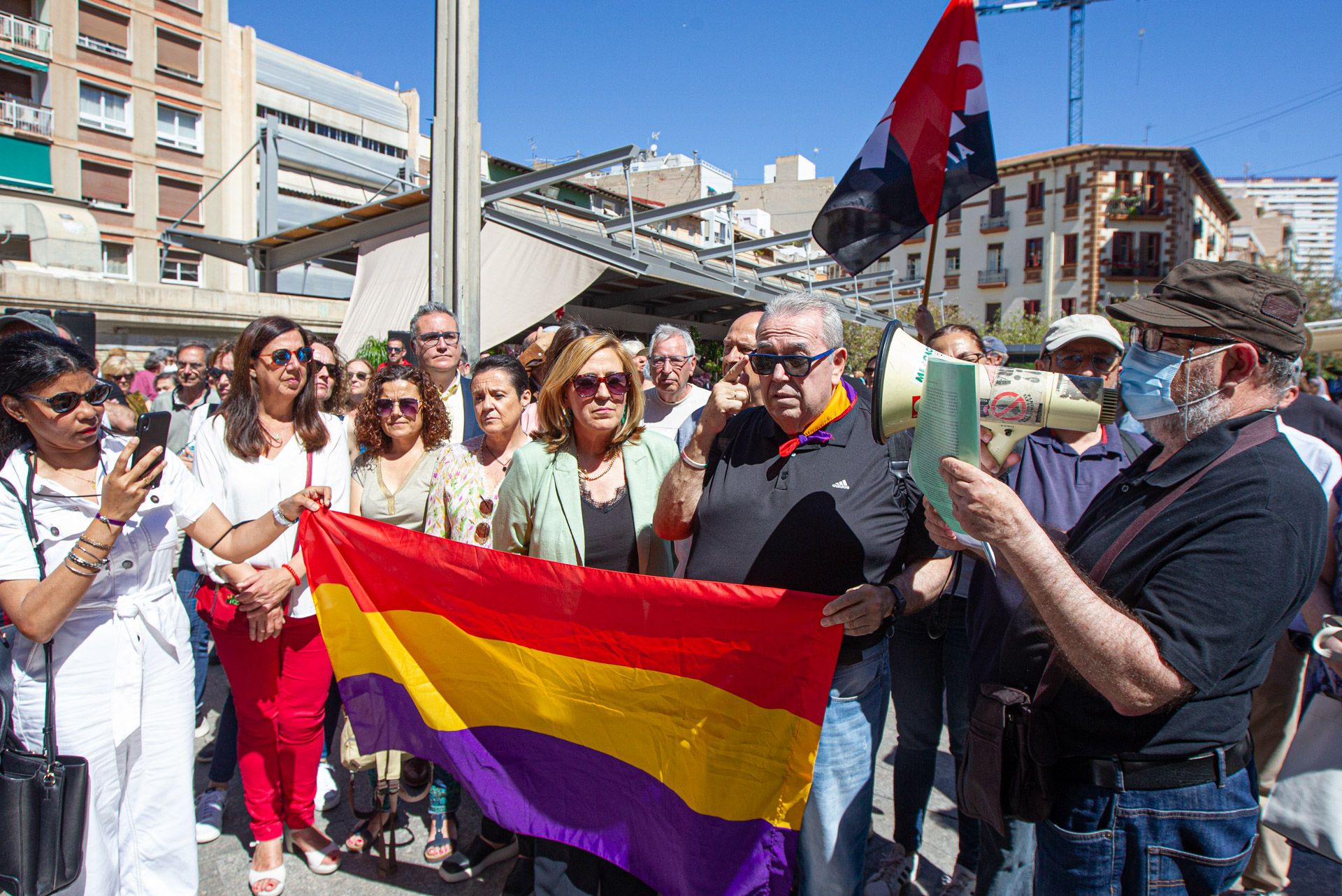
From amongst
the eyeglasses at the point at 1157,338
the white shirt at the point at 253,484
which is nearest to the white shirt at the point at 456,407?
the white shirt at the point at 253,484

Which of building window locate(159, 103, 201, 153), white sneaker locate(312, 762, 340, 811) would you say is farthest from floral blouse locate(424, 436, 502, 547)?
building window locate(159, 103, 201, 153)

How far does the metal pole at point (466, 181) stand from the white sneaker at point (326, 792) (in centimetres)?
338

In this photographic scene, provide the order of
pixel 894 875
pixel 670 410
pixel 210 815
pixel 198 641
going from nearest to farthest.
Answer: pixel 894 875 < pixel 210 815 < pixel 198 641 < pixel 670 410

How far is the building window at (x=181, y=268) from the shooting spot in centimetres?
3625

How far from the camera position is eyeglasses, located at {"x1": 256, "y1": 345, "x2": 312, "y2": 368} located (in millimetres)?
3119

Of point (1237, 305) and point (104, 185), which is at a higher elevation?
point (104, 185)

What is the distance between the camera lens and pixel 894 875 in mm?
2959

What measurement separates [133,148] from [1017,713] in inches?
1657

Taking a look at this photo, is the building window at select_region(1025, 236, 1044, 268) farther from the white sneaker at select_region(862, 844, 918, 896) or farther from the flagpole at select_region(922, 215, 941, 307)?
the white sneaker at select_region(862, 844, 918, 896)

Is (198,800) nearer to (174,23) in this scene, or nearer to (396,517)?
(396,517)

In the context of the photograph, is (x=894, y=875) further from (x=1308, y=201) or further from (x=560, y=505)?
(x=1308, y=201)

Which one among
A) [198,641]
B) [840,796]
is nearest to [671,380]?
[840,796]

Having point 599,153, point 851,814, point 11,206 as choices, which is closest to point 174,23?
point 11,206

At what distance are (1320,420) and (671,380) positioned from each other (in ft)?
10.9
